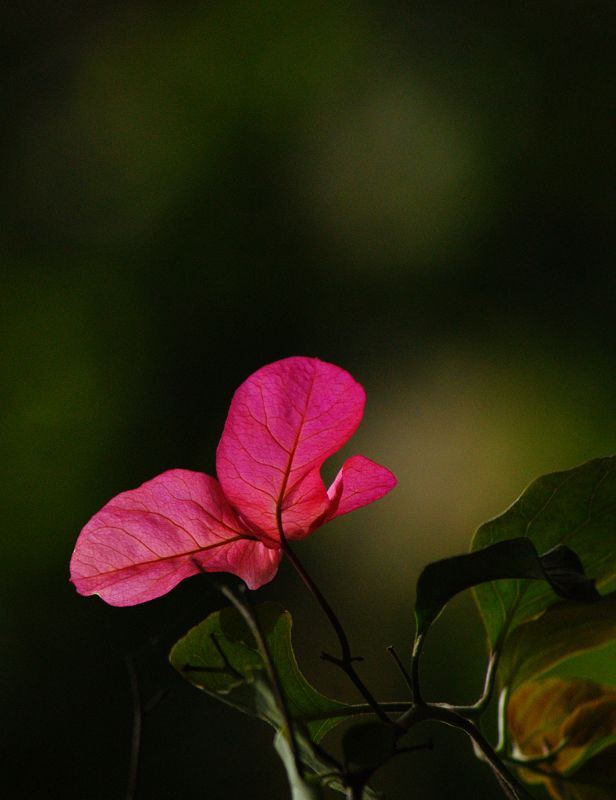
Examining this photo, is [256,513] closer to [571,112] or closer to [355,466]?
[355,466]

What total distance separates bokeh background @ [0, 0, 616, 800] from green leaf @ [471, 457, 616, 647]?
1015 millimetres

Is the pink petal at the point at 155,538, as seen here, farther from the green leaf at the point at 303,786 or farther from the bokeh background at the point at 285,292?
the bokeh background at the point at 285,292

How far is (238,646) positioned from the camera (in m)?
0.26

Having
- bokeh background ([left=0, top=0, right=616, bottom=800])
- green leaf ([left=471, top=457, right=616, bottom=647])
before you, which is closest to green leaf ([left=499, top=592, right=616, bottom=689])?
green leaf ([left=471, top=457, right=616, bottom=647])

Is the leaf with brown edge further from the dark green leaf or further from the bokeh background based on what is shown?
the bokeh background

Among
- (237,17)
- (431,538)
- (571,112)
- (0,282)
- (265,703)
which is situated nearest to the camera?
(265,703)

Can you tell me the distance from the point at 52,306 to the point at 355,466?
1698 millimetres

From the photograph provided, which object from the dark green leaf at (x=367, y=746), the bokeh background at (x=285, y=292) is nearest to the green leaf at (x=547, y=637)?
the dark green leaf at (x=367, y=746)

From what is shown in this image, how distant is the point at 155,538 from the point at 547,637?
0.45 feet

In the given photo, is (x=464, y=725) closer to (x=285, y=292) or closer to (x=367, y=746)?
(x=367, y=746)

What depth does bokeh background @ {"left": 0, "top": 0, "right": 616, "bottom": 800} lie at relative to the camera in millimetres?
1447

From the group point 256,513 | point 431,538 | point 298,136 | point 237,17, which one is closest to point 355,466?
point 256,513

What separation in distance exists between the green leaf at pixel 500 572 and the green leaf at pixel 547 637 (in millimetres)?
64

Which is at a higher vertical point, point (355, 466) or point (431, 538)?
point (355, 466)
